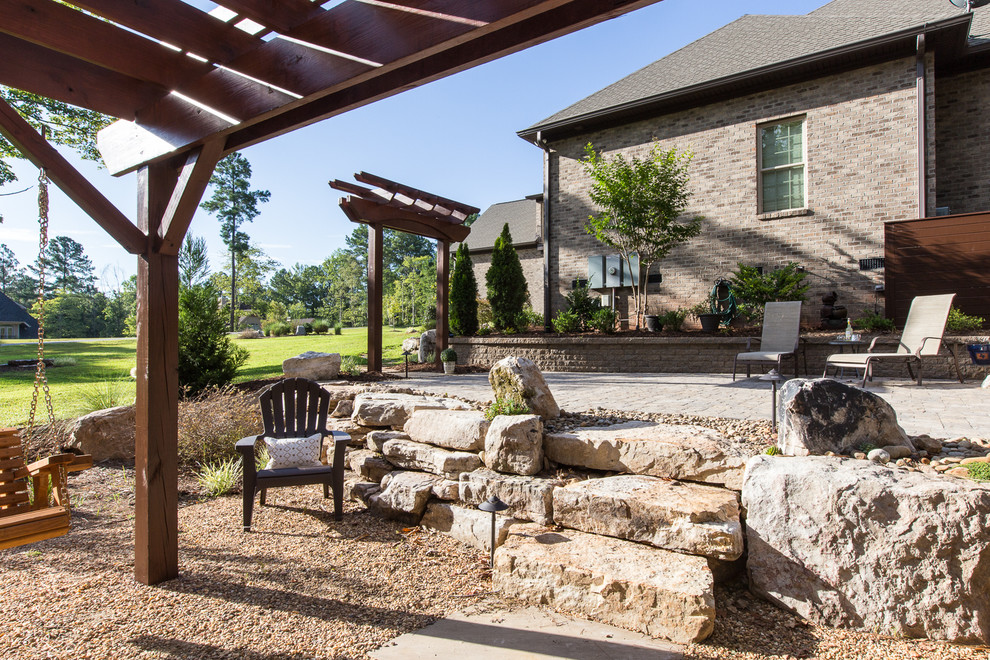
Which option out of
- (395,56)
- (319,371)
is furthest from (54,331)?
(395,56)

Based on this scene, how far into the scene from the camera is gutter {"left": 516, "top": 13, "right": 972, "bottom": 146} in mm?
8523

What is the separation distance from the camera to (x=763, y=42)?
445 inches

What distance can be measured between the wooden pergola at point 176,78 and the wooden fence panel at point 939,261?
8994mm

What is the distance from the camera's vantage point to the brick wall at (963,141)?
947 centimetres

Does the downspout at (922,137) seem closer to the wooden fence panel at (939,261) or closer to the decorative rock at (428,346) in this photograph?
the wooden fence panel at (939,261)

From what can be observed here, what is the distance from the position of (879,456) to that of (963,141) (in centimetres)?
998

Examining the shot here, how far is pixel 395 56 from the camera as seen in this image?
7.00 feet

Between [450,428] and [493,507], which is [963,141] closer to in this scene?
[450,428]

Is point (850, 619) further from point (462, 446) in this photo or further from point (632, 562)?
point (462, 446)

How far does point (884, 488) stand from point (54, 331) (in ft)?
123

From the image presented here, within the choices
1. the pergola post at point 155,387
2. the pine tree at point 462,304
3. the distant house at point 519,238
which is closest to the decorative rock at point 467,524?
the pergola post at point 155,387

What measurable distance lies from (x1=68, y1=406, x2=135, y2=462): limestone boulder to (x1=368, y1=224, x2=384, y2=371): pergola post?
4.27m

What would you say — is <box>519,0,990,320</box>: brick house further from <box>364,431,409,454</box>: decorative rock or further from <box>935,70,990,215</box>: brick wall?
<box>364,431,409,454</box>: decorative rock

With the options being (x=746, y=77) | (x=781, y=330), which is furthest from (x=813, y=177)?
(x=781, y=330)
